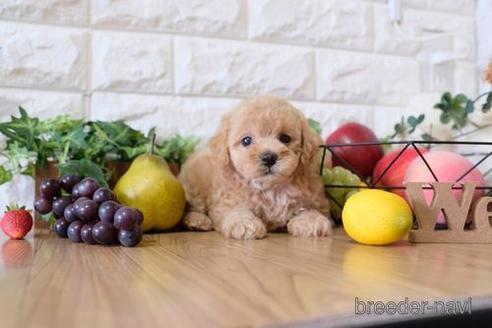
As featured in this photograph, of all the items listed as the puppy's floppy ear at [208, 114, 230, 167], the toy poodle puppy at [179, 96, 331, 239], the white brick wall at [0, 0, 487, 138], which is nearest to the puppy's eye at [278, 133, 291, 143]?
the toy poodle puppy at [179, 96, 331, 239]

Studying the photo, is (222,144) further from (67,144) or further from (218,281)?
(218,281)

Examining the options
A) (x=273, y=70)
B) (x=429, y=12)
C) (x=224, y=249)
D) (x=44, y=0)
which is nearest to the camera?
(x=224, y=249)

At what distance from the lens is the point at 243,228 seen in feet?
3.24

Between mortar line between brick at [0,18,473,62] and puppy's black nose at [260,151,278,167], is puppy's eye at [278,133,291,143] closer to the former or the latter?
puppy's black nose at [260,151,278,167]

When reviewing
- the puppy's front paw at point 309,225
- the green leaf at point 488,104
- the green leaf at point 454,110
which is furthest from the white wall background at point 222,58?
the puppy's front paw at point 309,225

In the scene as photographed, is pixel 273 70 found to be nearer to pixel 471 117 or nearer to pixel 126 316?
pixel 471 117

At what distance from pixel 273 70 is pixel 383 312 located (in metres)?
1.18

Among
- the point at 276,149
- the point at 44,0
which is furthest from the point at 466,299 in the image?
the point at 44,0

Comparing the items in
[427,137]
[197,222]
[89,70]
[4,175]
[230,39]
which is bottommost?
[197,222]

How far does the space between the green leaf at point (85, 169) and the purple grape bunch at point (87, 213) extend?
4cm

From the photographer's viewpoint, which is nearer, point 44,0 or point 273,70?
point 44,0

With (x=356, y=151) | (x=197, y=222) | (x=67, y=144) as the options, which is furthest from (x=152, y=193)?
(x=356, y=151)

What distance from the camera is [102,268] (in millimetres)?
643

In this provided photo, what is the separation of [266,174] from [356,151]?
0.41 m
